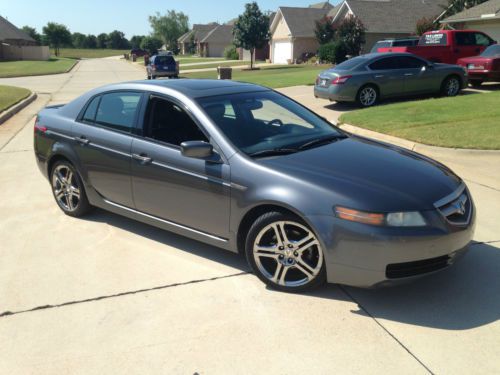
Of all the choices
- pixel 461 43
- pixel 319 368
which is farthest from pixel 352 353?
pixel 461 43

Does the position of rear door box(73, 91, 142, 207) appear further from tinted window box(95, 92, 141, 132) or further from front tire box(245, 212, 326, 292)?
front tire box(245, 212, 326, 292)

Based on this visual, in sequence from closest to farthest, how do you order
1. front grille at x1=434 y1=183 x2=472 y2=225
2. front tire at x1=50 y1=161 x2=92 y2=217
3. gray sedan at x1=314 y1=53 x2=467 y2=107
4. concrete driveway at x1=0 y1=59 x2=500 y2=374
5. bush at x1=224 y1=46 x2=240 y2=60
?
concrete driveway at x1=0 y1=59 x2=500 y2=374 → front grille at x1=434 y1=183 x2=472 y2=225 → front tire at x1=50 y1=161 x2=92 y2=217 → gray sedan at x1=314 y1=53 x2=467 y2=107 → bush at x1=224 y1=46 x2=240 y2=60

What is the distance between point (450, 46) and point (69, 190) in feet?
57.7

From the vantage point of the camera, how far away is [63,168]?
550 centimetres

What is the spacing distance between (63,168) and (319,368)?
3.90m

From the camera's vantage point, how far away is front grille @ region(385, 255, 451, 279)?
11.0ft

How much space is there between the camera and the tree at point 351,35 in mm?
38281

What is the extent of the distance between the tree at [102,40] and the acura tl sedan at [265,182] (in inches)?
5826

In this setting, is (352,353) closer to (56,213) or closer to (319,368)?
(319,368)

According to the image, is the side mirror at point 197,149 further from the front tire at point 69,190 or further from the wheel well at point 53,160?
the wheel well at point 53,160

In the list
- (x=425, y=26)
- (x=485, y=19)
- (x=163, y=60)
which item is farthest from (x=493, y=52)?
(x=425, y=26)

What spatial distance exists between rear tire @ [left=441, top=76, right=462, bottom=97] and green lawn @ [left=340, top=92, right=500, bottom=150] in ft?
3.33

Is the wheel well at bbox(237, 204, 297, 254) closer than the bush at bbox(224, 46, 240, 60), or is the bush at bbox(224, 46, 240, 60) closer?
the wheel well at bbox(237, 204, 297, 254)

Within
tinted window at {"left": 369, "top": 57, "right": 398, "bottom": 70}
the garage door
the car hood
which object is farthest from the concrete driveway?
the garage door
